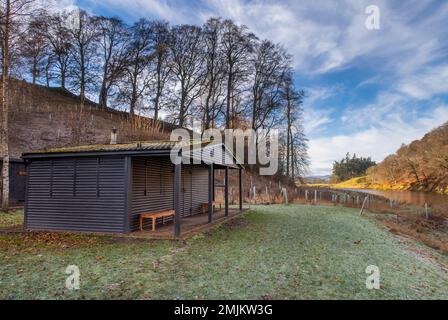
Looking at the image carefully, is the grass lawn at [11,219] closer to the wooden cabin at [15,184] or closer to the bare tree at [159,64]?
the wooden cabin at [15,184]

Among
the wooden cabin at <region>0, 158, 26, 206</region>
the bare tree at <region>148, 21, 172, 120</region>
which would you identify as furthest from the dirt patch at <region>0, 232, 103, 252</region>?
the bare tree at <region>148, 21, 172, 120</region>

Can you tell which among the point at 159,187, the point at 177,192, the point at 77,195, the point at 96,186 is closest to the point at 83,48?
the point at 159,187

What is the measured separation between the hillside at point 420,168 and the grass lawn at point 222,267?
2890 centimetres

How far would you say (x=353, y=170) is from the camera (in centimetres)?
8138

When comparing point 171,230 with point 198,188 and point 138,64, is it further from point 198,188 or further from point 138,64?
point 138,64

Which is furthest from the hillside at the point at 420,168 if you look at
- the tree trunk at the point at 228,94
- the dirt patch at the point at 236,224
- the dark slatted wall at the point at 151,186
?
the dark slatted wall at the point at 151,186

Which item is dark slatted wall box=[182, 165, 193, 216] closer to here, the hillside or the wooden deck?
the wooden deck

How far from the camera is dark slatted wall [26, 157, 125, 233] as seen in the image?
7.77 metres

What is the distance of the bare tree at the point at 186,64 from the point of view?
25.0 m

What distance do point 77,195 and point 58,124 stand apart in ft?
57.6

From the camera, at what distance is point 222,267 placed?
16.7 ft

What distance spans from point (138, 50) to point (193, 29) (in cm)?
631

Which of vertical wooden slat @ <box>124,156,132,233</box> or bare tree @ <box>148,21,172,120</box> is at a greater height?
bare tree @ <box>148,21,172,120</box>

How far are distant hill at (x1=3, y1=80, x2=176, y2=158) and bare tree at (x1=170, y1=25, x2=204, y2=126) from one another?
299 centimetres
